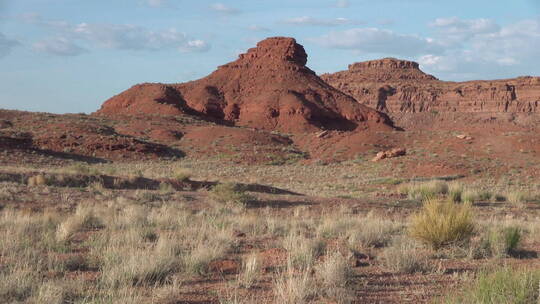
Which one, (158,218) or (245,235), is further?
(158,218)

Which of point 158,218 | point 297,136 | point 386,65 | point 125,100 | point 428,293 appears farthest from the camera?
point 386,65

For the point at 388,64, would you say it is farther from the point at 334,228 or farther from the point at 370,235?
the point at 370,235

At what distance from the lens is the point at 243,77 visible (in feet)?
259

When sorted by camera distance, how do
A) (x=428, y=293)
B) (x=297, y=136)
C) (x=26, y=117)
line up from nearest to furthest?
(x=428, y=293) < (x=26, y=117) < (x=297, y=136)

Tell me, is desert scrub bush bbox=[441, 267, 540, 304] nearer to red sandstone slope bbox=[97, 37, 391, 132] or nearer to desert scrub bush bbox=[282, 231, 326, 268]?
desert scrub bush bbox=[282, 231, 326, 268]

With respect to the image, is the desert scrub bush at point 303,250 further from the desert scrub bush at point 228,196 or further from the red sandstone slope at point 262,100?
the red sandstone slope at point 262,100

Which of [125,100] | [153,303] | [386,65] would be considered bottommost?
[153,303]

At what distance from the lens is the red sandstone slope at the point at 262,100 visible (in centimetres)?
6856

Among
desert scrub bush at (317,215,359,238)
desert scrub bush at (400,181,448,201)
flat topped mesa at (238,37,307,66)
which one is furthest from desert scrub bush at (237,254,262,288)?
flat topped mesa at (238,37,307,66)

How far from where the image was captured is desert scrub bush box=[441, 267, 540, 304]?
4469mm

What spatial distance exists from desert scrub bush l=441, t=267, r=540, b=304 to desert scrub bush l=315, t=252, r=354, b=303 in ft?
3.28

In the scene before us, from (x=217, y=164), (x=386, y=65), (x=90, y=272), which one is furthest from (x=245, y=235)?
(x=386, y=65)

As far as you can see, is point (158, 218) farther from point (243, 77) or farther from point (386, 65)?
point (386, 65)

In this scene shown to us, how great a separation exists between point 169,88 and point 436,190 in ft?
194
